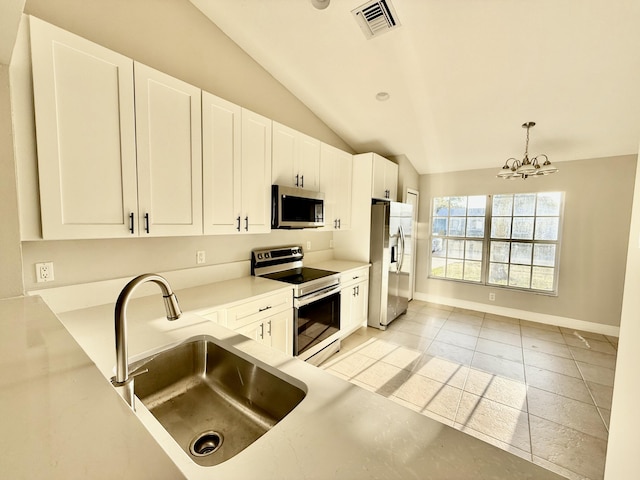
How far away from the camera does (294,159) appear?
9.11ft

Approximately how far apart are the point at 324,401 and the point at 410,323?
3507 mm

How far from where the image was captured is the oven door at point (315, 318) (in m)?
2.45

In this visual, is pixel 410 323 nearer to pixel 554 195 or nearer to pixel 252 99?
pixel 554 195

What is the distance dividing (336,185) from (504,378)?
9.22ft

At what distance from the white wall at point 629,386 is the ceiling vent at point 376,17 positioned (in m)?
1.91

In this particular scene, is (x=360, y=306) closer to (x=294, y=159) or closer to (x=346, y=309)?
(x=346, y=309)

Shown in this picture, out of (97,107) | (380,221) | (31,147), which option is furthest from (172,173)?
(380,221)

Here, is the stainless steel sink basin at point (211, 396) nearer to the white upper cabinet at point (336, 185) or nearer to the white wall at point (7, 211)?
the white wall at point (7, 211)

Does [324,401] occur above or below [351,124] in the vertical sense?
below

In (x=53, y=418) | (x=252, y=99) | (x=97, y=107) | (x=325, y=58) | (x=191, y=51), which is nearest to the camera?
(x=53, y=418)

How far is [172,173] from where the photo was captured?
1771 mm

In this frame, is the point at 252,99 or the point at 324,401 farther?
the point at 252,99

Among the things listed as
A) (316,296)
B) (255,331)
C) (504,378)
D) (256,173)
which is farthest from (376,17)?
(504,378)

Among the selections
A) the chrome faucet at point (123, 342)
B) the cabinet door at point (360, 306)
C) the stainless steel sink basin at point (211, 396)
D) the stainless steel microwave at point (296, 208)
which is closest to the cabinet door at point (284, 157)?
the stainless steel microwave at point (296, 208)
